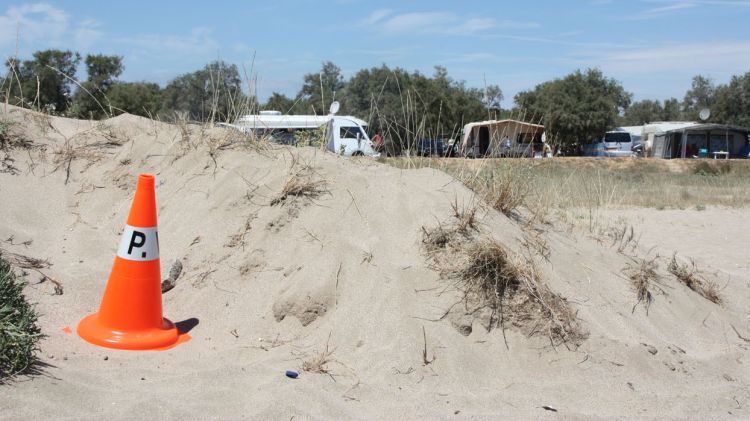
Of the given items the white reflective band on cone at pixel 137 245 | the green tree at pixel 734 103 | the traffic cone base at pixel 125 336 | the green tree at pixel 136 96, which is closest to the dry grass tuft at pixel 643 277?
the traffic cone base at pixel 125 336

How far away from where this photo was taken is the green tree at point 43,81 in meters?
8.23

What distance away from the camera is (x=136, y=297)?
418 cm

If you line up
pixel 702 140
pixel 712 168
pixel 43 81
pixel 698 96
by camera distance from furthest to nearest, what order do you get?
pixel 698 96, pixel 702 140, pixel 712 168, pixel 43 81

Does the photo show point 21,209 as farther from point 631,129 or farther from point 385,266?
point 631,129

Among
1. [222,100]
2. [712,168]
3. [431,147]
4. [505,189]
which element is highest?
[222,100]

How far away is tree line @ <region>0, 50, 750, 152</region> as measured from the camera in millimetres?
8492

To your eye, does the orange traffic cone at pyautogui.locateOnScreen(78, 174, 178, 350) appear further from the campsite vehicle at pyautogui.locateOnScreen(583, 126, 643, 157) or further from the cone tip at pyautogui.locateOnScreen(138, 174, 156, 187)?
the campsite vehicle at pyautogui.locateOnScreen(583, 126, 643, 157)

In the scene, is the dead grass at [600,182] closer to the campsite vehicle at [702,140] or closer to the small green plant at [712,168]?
the small green plant at [712,168]

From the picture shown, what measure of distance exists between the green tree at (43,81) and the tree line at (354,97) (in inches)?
0.9

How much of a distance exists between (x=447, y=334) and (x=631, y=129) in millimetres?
60628

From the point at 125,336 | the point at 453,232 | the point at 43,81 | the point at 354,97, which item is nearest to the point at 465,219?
the point at 453,232

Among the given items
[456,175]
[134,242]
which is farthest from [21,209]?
[456,175]

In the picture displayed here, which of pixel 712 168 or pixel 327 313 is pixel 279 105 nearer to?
pixel 327 313

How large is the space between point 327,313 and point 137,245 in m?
1.32
